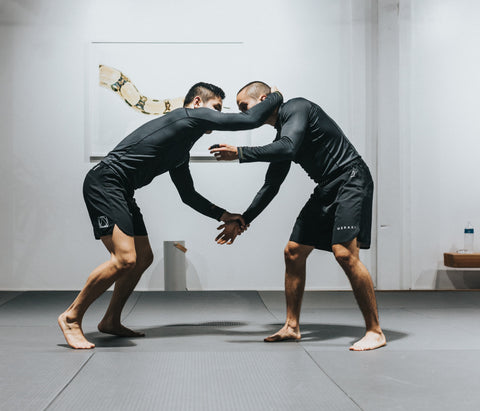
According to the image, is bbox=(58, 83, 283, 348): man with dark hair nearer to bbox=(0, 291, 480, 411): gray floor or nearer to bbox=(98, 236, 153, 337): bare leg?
bbox=(98, 236, 153, 337): bare leg

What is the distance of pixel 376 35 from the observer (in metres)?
5.38

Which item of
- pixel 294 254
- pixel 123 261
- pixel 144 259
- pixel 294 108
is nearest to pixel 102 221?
pixel 123 261

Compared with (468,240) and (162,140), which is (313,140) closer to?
(162,140)

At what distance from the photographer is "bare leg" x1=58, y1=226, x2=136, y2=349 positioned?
111 inches

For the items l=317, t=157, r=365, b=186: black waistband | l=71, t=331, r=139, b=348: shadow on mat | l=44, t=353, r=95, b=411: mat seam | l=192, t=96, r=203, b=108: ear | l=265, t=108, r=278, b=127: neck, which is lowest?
l=71, t=331, r=139, b=348: shadow on mat

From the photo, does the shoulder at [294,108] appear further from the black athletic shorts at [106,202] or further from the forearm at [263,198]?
the black athletic shorts at [106,202]

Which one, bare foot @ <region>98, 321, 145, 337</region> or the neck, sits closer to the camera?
the neck

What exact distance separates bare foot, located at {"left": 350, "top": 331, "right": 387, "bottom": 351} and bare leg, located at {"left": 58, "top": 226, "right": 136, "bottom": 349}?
48.5 inches

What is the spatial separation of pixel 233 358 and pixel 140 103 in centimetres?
330

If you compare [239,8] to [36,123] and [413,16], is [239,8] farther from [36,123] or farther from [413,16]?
[36,123]

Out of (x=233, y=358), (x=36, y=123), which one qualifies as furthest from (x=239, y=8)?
(x=233, y=358)

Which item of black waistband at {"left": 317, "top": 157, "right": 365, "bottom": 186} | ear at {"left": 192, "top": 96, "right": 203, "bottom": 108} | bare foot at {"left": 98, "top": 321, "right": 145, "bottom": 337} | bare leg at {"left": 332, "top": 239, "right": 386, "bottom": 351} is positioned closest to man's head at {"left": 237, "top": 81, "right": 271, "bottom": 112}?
ear at {"left": 192, "top": 96, "right": 203, "bottom": 108}

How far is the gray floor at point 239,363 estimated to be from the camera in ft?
6.45

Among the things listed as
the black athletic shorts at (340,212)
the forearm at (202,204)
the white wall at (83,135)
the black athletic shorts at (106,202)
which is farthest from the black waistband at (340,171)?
the white wall at (83,135)
